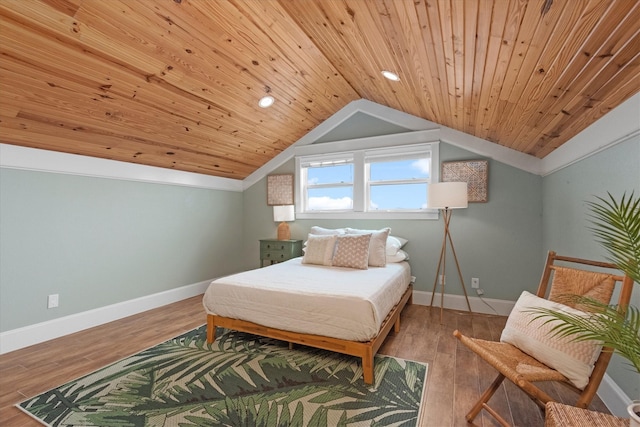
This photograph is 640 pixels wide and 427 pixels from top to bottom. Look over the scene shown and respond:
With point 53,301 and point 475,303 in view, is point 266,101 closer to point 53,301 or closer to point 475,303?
point 53,301

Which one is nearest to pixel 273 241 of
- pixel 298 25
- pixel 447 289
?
pixel 447 289

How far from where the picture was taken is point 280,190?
4.82 m

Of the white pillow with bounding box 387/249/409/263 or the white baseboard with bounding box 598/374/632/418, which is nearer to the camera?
the white baseboard with bounding box 598/374/632/418

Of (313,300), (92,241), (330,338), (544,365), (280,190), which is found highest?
(280,190)

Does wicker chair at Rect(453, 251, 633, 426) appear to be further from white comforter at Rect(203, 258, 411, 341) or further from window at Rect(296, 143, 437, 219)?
window at Rect(296, 143, 437, 219)

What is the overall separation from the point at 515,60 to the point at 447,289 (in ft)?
9.25

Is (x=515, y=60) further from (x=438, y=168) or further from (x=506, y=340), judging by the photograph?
(x=438, y=168)

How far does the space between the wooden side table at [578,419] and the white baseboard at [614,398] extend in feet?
3.02

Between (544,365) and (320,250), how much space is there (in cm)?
230

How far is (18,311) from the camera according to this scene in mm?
2623

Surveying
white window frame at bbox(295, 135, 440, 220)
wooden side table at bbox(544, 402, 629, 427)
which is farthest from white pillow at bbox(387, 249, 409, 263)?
wooden side table at bbox(544, 402, 629, 427)

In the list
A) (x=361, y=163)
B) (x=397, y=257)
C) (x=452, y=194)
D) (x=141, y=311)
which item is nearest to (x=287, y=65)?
(x=361, y=163)

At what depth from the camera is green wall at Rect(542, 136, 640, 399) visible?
64.2 inches

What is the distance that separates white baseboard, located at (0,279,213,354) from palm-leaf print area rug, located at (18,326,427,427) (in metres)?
1.06
